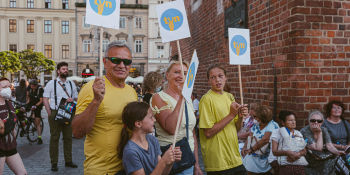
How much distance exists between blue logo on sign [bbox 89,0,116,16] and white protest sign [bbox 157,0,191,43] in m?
0.53

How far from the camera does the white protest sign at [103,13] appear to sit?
220 centimetres

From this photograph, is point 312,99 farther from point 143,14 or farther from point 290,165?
point 143,14

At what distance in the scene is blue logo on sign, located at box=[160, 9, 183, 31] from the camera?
2758 mm

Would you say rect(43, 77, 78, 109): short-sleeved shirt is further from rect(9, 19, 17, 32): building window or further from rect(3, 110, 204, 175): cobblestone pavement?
rect(9, 19, 17, 32): building window

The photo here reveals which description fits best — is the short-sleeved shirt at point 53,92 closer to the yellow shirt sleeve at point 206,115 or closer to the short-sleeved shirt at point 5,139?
the short-sleeved shirt at point 5,139

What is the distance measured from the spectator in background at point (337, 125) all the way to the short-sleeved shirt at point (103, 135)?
2648mm

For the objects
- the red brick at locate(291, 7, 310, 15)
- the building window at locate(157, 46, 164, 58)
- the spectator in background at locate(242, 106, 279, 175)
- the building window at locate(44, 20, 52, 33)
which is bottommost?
the spectator in background at locate(242, 106, 279, 175)

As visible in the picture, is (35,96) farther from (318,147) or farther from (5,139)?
(318,147)

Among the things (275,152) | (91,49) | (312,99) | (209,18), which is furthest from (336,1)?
(91,49)

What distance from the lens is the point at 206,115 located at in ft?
10.0

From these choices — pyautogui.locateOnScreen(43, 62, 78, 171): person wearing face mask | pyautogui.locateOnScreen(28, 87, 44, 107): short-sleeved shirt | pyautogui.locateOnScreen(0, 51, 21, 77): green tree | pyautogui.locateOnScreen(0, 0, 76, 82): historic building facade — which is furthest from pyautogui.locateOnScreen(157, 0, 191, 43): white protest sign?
pyautogui.locateOnScreen(0, 0, 76, 82): historic building facade

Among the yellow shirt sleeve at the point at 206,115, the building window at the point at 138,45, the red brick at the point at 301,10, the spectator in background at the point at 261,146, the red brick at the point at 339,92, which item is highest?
the building window at the point at 138,45

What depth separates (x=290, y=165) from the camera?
3.65 metres

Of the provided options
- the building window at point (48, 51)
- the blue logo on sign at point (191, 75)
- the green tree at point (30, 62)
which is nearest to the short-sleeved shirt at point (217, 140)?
the blue logo on sign at point (191, 75)
